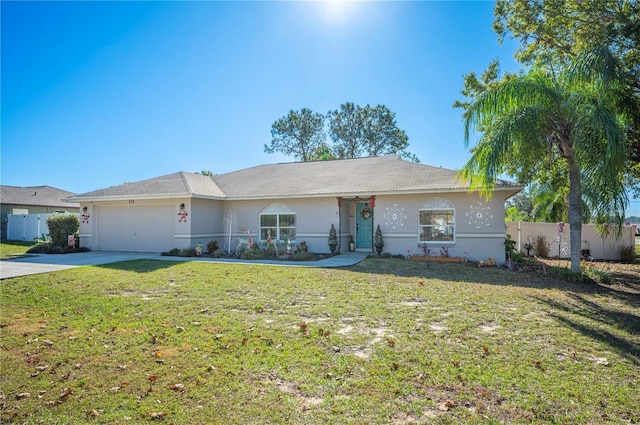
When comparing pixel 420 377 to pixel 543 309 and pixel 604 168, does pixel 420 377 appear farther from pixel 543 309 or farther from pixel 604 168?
pixel 604 168

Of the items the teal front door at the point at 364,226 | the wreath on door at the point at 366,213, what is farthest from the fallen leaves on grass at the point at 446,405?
the wreath on door at the point at 366,213

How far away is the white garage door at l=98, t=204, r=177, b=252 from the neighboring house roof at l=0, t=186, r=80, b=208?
14.4 m

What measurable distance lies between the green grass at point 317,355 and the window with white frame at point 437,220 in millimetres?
5835

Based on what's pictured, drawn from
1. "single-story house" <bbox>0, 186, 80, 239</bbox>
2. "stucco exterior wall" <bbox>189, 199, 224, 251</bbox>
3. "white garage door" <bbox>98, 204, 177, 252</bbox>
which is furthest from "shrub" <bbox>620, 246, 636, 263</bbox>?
"single-story house" <bbox>0, 186, 80, 239</bbox>

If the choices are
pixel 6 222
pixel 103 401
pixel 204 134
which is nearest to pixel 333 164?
pixel 204 134

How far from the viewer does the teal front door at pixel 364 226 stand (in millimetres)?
Result: 16781

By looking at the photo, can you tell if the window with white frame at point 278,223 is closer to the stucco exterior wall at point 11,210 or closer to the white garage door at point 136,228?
the white garage door at point 136,228

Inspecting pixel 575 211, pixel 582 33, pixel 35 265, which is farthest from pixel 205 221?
pixel 582 33

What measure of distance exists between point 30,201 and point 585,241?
40.3 metres

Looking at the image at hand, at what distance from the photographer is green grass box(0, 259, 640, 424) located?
11.1 feet

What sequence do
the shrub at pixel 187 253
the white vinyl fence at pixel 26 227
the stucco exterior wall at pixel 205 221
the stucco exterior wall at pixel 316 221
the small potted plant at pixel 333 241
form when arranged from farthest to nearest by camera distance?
the white vinyl fence at pixel 26 227
the stucco exterior wall at pixel 205 221
the shrub at pixel 187 253
the small potted plant at pixel 333 241
the stucco exterior wall at pixel 316 221

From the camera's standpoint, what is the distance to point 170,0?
11.1 metres

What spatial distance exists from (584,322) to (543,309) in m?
0.86

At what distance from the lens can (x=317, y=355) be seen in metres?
4.61
